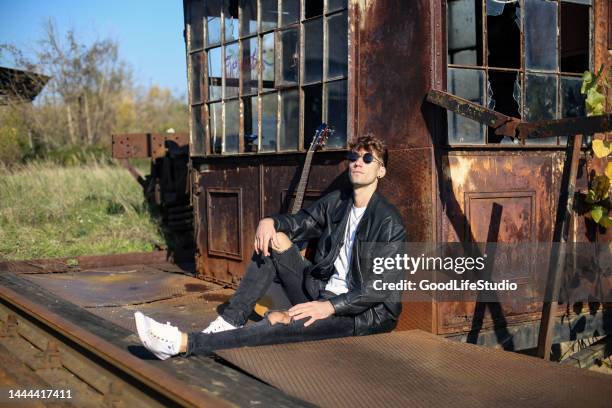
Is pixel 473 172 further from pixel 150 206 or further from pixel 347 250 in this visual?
pixel 150 206

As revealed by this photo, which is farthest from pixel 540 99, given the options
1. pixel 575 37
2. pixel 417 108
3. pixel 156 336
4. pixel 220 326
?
pixel 156 336

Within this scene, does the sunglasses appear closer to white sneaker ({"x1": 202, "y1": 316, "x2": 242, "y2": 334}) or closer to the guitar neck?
the guitar neck

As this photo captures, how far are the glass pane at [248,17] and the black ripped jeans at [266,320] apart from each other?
256 centimetres

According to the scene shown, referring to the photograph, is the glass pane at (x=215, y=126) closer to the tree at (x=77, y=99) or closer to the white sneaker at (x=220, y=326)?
the white sneaker at (x=220, y=326)

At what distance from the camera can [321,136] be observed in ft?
16.6

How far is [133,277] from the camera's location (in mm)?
7137

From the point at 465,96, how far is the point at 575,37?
1.44 metres

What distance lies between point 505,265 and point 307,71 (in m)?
2.19

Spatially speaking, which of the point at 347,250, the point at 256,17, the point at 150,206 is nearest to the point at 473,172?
the point at 347,250

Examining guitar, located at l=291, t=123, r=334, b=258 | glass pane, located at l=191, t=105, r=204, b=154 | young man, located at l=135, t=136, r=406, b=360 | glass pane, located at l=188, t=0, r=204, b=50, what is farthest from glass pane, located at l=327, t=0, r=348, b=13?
glass pane, located at l=191, t=105, r=204, b=154

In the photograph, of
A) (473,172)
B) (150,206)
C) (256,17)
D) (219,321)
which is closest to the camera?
(219,321)

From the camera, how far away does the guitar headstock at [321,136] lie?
199 inches

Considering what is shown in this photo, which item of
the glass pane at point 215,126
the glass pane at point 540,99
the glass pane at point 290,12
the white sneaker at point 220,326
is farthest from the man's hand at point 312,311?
the glass pane at point 215,126

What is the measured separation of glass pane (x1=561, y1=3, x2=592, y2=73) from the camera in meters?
5.26
